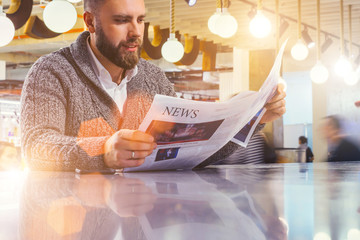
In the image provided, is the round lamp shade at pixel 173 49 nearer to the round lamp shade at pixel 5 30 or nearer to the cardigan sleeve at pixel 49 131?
the round lamp shade at pixel 5 30

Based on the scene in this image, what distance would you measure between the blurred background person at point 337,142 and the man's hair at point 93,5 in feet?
6.94

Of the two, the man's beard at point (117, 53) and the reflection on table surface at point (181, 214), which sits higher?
the man's beard at point (117, 53)

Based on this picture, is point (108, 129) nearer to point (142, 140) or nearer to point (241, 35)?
point (142, 140)

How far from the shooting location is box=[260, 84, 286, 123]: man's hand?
4.75 feet

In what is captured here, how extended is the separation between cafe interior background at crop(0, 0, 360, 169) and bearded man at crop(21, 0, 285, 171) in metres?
0.74

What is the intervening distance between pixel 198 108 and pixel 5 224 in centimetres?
70

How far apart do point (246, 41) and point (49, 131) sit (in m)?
6.59

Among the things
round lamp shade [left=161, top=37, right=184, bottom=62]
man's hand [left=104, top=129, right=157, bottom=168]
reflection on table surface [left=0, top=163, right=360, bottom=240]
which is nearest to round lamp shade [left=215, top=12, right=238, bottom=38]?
round lamp shade [left=161, top=37, right=184, bottom=62]

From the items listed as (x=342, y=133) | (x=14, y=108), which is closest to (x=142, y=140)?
(x=342, y=133)

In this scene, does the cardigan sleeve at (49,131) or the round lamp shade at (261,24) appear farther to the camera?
the round lamp shade at (261,24)

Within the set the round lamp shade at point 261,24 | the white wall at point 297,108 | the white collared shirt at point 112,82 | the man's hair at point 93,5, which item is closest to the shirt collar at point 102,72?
the white collared shirt at point 112,82

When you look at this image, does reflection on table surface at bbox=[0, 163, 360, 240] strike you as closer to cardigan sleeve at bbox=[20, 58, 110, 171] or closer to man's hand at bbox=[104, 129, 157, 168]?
man's hand at bbox=[104, 129, 157, 168]

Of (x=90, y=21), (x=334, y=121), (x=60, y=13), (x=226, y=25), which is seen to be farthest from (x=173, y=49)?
(x=90, y=21)

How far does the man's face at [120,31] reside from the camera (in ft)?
6.11
